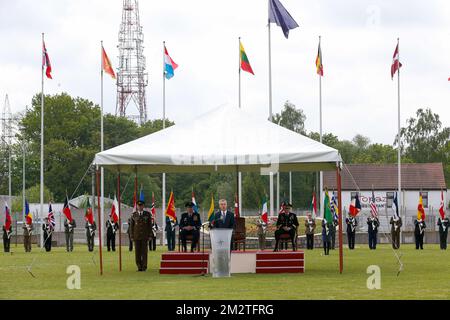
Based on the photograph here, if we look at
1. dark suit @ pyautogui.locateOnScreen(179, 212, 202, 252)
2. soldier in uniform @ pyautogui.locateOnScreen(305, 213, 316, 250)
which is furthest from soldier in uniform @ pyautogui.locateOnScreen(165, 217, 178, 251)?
dark suit @ pyautogui.locateOnScreen(179, 212, 202, 252)

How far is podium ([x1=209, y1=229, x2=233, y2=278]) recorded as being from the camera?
23000 millimetres

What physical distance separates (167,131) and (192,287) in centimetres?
637

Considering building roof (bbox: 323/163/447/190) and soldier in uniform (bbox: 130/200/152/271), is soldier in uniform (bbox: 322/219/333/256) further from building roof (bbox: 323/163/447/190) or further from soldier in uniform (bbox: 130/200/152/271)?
building roof (bbox: 323/163/447/190)

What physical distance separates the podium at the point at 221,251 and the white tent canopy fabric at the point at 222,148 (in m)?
1.78

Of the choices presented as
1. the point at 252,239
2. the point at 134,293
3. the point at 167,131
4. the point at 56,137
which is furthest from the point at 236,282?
the point at 56,137

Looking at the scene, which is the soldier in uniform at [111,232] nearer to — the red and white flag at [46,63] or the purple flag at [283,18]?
the red and white flag at [46,63]

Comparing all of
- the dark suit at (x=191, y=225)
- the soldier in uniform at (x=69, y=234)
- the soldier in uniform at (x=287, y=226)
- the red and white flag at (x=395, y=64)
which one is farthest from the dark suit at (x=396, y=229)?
the dark suit at (x=191, y=225)

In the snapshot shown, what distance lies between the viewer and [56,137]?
101m

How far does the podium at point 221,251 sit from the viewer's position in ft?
75.5

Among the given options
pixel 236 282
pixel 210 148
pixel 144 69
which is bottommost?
pixel 236 282

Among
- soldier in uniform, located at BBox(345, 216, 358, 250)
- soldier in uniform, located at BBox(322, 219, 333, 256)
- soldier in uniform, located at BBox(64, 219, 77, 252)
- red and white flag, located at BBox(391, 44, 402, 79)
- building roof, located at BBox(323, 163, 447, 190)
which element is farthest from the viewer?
building roof, located at BBox(323, 163, 447, 190)

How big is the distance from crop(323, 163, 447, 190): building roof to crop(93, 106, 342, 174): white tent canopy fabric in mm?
60067

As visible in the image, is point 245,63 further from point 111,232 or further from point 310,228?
point 111,232
